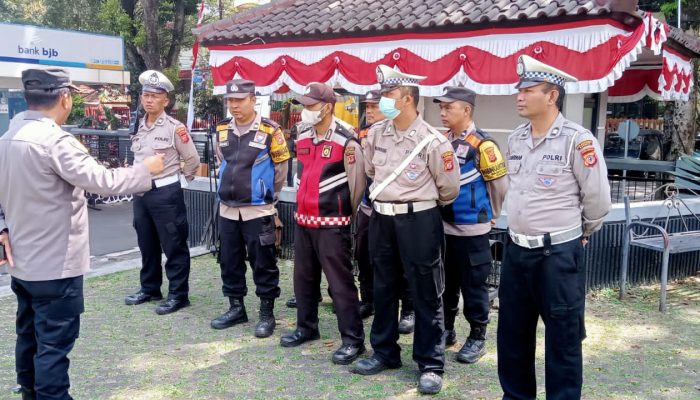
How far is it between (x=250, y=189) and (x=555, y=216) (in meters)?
2.46

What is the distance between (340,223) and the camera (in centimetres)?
451

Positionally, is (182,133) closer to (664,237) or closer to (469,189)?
(469,189)

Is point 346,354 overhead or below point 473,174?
below

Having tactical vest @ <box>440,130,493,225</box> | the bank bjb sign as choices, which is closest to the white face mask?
tactical vest @ <box>440,130,493,225</box>

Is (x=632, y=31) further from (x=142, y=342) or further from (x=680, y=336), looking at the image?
(x=142, y=342)

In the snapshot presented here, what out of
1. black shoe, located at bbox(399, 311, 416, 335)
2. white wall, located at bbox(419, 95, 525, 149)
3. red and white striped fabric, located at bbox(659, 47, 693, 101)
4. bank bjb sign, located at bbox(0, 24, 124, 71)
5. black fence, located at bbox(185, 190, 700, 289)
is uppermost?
bank bjb sign, located at bbox(0, 24, 124, 71)

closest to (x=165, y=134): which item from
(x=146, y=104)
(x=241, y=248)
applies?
(x=146, y=104)

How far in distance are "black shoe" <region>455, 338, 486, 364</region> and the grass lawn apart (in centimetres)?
5

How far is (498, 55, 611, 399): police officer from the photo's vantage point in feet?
10.9

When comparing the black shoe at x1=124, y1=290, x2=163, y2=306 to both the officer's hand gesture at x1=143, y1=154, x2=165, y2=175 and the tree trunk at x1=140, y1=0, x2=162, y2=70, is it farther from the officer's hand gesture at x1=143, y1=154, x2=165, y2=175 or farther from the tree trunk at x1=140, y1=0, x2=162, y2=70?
the tree trunk at x1=140, y1=0, x2=162, y2=70

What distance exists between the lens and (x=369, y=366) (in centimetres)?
431

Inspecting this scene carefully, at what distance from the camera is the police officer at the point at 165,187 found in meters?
5.59

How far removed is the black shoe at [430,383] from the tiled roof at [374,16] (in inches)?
200

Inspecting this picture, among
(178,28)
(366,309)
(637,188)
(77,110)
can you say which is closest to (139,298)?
(366,309)
